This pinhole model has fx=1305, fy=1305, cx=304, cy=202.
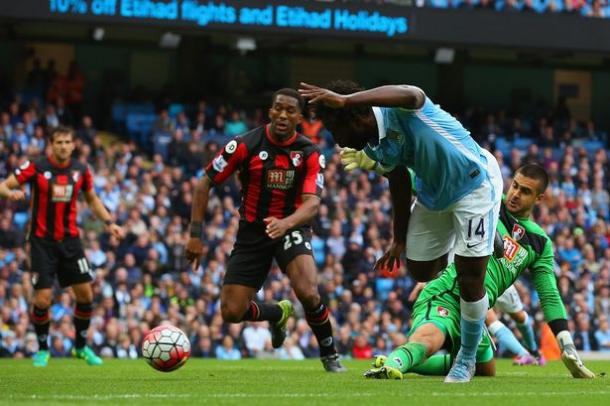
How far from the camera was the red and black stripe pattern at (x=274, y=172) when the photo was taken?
11438 mm

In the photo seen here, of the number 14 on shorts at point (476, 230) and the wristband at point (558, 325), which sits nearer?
the number 14 on shorts at point (476, 230)

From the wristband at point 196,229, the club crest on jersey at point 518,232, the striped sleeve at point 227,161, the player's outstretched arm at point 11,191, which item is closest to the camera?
the club crest on jersey at point 518,232

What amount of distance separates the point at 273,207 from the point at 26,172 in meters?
3.66

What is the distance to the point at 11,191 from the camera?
43.9ft

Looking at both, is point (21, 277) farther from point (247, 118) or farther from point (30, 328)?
point (247, 118)

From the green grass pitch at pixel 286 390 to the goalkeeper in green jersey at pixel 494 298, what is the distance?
0.18 meters

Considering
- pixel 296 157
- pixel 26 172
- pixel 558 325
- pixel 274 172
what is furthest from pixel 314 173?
pixel 26 172

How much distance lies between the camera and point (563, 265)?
78.1 feet

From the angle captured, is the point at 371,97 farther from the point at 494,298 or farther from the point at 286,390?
the point at 494,298

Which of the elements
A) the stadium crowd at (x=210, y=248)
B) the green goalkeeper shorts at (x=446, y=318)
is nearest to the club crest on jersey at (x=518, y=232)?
the green goalkeeper shorts at (x=446, y=318)

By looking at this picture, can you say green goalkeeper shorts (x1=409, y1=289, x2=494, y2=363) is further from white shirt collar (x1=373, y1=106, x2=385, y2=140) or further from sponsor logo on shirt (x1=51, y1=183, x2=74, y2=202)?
sponsor logo on shirt (x1=51, y1=183, x2=74, y2=202)

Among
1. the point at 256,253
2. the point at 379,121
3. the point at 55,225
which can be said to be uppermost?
the point at 379,121

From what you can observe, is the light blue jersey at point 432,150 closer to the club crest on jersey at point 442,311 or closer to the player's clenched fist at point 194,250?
the club crest on jersey at point 442,311

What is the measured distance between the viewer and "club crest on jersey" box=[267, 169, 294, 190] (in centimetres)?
1150
